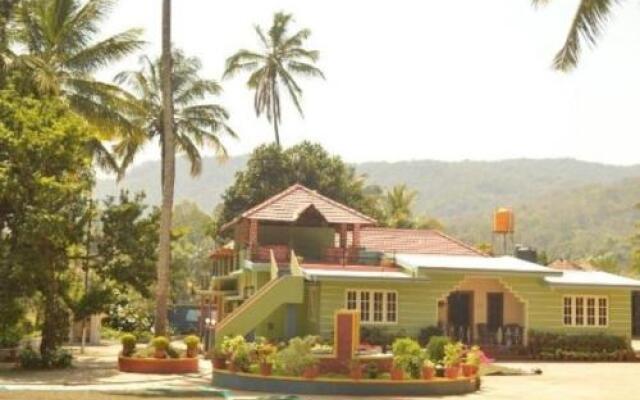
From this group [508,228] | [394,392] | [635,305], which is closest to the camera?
[394,392]

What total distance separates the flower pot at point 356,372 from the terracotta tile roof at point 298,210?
1453 centimetres

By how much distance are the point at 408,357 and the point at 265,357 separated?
3422mm

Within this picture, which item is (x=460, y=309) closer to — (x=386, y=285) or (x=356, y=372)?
(x=386, y=285)

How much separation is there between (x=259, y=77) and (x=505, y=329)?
939 inches

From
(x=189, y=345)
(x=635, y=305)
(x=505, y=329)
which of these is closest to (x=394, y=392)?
(x=189, y=345)

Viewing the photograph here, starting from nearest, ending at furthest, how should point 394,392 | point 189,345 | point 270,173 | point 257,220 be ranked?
point 394,392 → point 189,345 → point 257,220 → point 270,173

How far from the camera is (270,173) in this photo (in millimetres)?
56969

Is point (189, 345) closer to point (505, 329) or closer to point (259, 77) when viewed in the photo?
point (505, 329)

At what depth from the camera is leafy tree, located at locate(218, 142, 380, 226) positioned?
186 ft

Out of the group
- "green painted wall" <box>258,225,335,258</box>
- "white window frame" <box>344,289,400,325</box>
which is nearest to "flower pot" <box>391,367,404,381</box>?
"white window frame" <box>344,289,400,325</box>

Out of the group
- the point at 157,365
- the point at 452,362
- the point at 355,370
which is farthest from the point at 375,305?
the point at 355,370

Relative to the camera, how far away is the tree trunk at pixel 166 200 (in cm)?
2866

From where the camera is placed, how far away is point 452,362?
2292cm

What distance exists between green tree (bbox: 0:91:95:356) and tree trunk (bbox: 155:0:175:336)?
238cm
